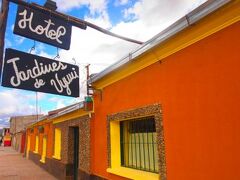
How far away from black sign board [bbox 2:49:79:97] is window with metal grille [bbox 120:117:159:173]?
1902mm

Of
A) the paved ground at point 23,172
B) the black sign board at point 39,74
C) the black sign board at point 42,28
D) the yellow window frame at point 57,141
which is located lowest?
the paved ground at point 23,172

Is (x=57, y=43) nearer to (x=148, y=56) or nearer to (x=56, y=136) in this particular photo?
(x=148, y=56)

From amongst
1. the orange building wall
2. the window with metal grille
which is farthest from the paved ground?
A: the orange building wall

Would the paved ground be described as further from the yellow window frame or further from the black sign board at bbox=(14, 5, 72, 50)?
the black sign board at bbox=(14, 5, 72, 50)

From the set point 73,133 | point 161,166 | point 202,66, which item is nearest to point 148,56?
point 202,66

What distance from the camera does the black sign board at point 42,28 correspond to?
156 inches

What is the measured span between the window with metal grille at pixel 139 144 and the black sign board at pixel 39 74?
190 cm

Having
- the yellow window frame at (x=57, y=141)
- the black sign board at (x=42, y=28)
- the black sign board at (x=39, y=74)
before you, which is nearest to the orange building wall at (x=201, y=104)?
the black sign board at (x=39, y=74)

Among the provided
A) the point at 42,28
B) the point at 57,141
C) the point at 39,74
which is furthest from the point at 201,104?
the point at 57,141

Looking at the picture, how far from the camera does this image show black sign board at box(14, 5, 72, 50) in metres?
3.96

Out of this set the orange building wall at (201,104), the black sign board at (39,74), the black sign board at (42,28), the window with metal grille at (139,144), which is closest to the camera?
the orange building wall at (201,104)

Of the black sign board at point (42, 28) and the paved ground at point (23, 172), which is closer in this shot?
the black sign board at point (42, 28)

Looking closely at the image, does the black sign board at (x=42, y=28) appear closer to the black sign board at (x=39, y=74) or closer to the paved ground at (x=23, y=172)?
the black sign board at (x=39, y=74)

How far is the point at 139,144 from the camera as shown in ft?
19.1
